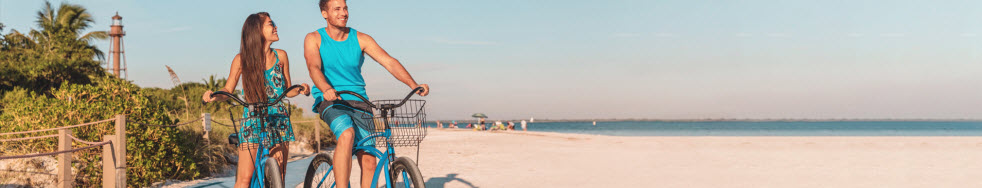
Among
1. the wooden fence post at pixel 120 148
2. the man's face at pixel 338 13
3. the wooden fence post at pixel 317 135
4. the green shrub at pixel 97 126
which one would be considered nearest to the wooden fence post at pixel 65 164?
the wooden fence post at pixel 120 148

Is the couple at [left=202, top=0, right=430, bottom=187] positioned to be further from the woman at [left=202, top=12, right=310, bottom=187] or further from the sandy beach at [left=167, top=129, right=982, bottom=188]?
the sandy beach at [left=167, top=129, right=982, bottom=188]

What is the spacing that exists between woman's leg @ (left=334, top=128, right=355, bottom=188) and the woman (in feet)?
1.59

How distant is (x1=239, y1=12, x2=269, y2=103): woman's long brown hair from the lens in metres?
3.85

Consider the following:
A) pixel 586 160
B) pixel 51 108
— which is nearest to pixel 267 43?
pixel 51 108

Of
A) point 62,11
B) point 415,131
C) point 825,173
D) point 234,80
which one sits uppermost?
point 62,11

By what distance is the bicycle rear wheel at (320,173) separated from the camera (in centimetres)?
403

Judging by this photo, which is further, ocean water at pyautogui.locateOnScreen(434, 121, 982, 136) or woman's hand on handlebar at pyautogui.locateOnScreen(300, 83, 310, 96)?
ocean water at pyautogui.locateOnScreen(434, 121, 982, 136)

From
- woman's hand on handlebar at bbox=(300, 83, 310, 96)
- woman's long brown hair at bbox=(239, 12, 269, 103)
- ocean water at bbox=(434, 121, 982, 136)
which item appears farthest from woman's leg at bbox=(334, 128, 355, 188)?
ocean water at bbox=(434, 121, 982, 136)

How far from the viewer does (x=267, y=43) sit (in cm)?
397

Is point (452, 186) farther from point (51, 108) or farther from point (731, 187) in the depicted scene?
point (51, 108)

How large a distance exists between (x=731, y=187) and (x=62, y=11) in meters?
39.1

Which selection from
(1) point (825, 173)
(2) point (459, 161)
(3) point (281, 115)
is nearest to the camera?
(3) point (281, 115)

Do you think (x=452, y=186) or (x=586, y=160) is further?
(x=586, y=160)

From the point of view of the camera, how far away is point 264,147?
12.7 ft
